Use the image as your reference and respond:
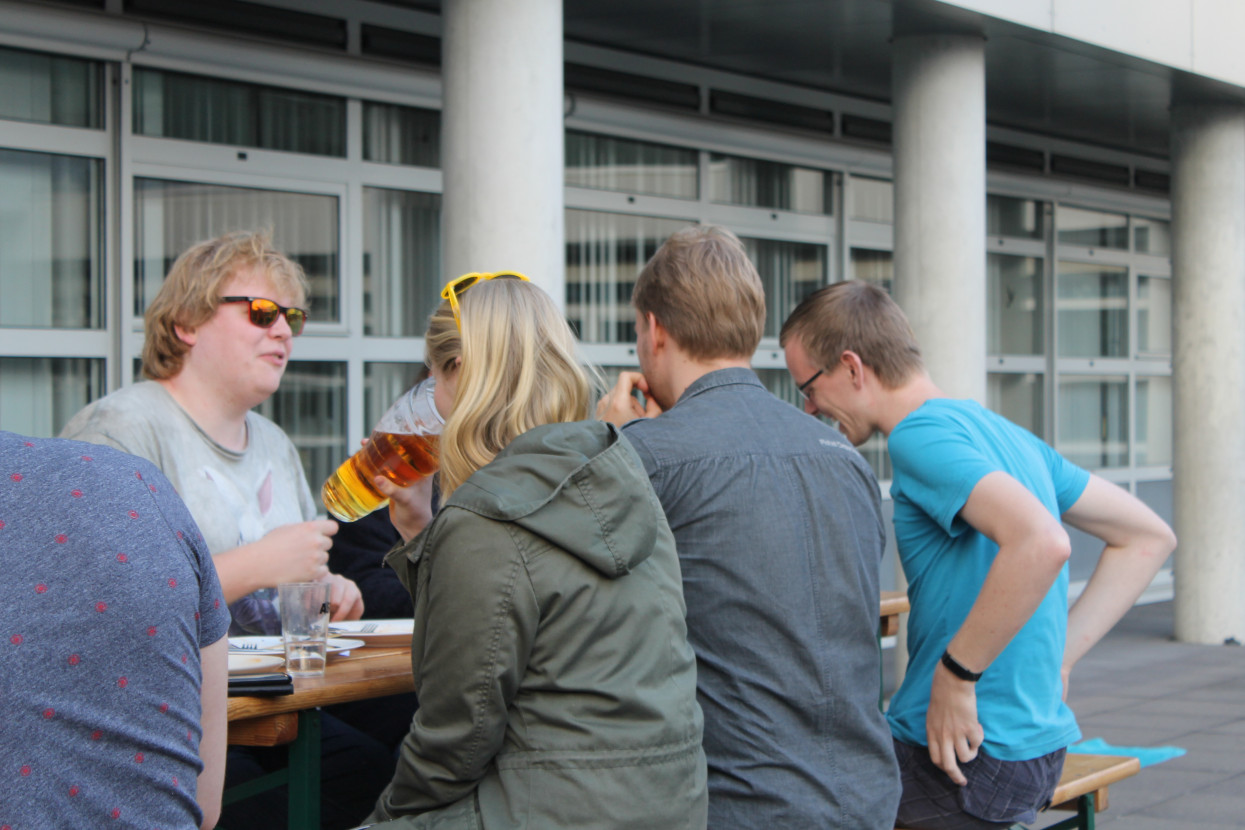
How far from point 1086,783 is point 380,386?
3.87 m

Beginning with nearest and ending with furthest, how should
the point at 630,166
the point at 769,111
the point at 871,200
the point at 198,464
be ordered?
the point at 198,464 < the point at 630,166 < the point at 769,111 < the point at 871,200

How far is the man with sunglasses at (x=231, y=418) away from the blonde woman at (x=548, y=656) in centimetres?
129

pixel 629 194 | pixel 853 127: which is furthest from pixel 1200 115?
pixel 629 194

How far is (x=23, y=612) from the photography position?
126 centimetres

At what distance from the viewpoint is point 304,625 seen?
2383 mm

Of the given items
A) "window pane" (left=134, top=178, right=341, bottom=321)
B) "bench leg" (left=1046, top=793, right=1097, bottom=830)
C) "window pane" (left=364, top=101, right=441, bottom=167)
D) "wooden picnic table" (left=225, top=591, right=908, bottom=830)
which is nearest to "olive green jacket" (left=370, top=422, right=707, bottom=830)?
"wooden picnic table" (left=225, top=591, right=908, bottom=830)

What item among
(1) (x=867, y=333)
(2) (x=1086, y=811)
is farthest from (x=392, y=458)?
(2) (x=1086, y=811)

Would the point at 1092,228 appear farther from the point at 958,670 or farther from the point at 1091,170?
the point at 958,670

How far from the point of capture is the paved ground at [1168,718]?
4527mm

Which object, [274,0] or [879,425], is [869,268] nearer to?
[274,0]

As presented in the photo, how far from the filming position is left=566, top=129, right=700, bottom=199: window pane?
22.5 ft

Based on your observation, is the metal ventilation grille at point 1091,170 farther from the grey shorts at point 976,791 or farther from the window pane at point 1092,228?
the grey shorts at point 976,791

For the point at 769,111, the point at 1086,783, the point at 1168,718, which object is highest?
the point at 769,111

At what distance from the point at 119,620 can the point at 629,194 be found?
19.6 ft
